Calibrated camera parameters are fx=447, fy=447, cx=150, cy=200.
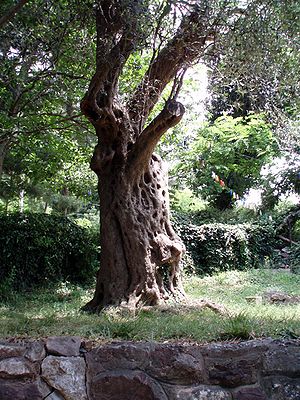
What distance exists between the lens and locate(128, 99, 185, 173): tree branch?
558 centimetres

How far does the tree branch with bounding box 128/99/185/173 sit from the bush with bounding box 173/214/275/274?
16.7ft

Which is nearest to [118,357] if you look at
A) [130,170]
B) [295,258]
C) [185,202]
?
[130,170]

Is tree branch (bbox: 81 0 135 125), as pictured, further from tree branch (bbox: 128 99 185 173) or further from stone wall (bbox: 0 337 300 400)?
stone wall (bbox: 0 337 300 400)

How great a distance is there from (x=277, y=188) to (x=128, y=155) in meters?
8.73

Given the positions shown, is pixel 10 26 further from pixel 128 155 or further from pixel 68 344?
pixel 68 344

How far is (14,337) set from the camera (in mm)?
3623

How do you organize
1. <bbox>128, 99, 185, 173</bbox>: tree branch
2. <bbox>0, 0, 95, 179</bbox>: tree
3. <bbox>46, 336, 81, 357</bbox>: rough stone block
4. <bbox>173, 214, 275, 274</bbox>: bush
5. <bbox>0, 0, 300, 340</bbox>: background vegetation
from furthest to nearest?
<bbox>173, 214, 275, 274</bbox>: bush < <bbox>0, 0, 95, 179</bbox>: tree < <bbox>128, 99, 185, 173</bbox>: tree branch < <bbox>0, 0, 300, 340</bbox>: background vegetation < <bbox>46, 336, 81, 357</bbox>: rough stone block

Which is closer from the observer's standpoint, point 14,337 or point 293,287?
point 14,337

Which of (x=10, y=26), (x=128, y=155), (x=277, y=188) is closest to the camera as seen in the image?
(x=10, y=26)

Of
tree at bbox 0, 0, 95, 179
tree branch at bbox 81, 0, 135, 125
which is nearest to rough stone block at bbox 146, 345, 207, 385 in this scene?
tree branch at bbox 81, 0, 135, 125

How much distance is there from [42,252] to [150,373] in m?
6.00

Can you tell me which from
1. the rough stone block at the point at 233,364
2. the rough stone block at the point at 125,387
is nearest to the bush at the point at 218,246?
the rough stone block at the point at 233,364

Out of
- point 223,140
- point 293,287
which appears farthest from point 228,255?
point 223,140

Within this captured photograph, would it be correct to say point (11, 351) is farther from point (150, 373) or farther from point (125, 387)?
point (150, 373)
